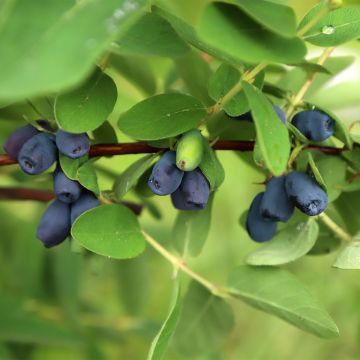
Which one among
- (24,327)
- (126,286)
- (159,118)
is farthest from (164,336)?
(126,286)

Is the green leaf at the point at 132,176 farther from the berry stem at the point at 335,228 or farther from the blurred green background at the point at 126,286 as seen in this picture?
the berry stem at the point at 335,228

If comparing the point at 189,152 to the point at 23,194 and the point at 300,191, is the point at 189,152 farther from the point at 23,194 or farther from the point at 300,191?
the point at 23,194

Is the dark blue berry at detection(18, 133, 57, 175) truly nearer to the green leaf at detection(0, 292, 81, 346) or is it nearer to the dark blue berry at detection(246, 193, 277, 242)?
the dark blue berry at detection(246, 193, 277, 242)

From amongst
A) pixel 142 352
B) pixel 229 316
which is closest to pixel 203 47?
pixel 229 316

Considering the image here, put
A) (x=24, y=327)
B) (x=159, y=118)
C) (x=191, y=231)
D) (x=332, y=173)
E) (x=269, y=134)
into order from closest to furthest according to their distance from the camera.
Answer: (x=269, y=134), (x=159, y=118), (x=332, y=173), (x=191, y=231), (x=24, y=327)

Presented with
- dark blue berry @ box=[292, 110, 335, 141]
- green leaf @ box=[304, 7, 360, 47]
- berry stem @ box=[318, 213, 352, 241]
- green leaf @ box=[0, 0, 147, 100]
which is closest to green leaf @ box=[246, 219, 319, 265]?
berry stem @ box=[318, 213, 352, 241]

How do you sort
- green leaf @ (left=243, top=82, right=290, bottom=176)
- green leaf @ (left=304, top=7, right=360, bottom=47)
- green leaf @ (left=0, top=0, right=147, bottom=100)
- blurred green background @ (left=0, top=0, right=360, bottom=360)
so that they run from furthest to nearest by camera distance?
1. blurred green background @ (left=0, top=0, right=360, bottom=360)
2. green leaf @ (left=304, top=7, right=360, bottom=47)
3. green leaf @ (left=243, top=82, right=290, bottom=176)
4. green leaf @ (left=0, top=0, right=147, bottom=100)

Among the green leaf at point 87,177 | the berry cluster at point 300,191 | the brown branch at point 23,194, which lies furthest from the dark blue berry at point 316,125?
the brown branch at point 23,194
